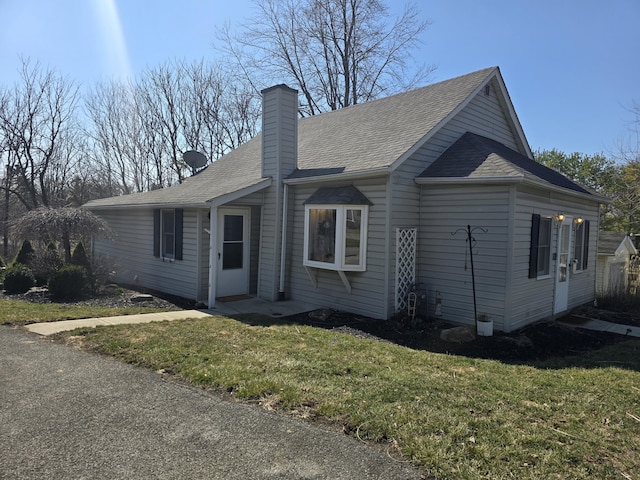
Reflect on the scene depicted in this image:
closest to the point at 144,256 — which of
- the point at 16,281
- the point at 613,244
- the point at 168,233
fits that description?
the point at 168,233

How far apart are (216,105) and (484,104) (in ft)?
65.3

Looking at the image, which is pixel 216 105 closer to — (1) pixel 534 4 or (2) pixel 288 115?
(2) pixel 288 115

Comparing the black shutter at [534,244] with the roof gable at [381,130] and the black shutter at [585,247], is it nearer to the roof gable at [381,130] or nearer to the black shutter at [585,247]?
the roof gable at [381,130]

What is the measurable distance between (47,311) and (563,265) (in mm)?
10728

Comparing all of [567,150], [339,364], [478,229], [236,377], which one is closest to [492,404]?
[339,364]

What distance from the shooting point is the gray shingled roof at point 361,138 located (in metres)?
8.56

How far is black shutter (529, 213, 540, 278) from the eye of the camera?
7.80 metres

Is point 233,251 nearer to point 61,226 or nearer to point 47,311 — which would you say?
point 47,311

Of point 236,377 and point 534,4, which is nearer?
Result: point 236,377

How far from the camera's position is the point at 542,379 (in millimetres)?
4832

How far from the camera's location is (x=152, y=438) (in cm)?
326

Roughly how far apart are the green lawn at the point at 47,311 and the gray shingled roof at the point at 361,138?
266 cm

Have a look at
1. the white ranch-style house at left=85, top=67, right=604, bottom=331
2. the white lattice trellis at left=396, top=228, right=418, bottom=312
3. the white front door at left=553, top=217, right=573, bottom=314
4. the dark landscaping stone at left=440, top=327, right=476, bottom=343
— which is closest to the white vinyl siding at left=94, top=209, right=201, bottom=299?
the white ranch-style house at left=85, top=67, right=604, bottom=331

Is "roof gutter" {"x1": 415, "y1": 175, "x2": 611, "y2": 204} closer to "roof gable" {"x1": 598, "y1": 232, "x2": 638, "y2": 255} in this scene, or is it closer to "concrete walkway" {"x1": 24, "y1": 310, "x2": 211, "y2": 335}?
"concrete walkway" {"x1": 24, "y1": 310, "x2": 211, "y2": 335}
